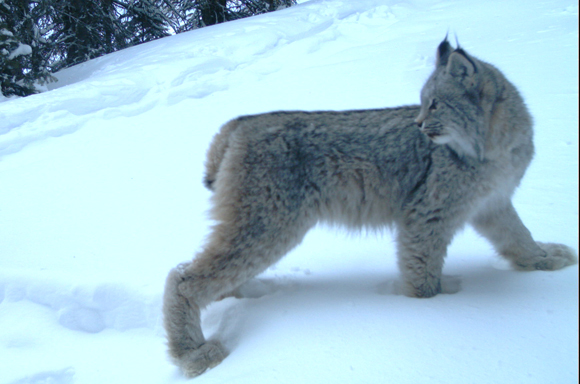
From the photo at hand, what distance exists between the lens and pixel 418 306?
8.97 ft

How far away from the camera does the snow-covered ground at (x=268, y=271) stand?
2339 millimetres

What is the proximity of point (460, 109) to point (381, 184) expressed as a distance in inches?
29.0

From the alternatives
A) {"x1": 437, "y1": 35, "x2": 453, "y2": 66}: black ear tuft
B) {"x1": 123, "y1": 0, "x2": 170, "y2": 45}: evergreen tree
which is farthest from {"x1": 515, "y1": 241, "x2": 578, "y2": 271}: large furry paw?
{"x1": 123, "y1": 0, "x2": 170, "y2": 45}: evergreen tree

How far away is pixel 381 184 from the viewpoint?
10.6 feet

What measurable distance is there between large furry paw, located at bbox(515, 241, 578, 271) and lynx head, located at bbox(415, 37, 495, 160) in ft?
2.88

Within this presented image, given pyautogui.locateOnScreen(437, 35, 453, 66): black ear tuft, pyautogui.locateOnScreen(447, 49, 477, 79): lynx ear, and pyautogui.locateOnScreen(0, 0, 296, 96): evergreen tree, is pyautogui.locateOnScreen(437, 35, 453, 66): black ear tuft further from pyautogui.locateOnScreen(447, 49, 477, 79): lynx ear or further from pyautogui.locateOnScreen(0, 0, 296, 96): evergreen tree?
pyautogui.locateOnScreen(0, 0, 296, 96): evergreen tree

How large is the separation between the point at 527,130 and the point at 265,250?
2.01m

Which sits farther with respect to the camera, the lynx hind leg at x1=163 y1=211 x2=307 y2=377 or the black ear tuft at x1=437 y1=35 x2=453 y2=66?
the black ear tuft at x1=437 y1=35 x2=453 y2=66

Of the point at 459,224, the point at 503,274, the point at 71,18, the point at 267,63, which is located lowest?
the point at 503,274

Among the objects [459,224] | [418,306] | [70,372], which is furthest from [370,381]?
[70,372]

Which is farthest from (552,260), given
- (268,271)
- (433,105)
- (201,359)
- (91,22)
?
(91,22)

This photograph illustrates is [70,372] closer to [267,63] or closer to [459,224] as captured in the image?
[459,224]

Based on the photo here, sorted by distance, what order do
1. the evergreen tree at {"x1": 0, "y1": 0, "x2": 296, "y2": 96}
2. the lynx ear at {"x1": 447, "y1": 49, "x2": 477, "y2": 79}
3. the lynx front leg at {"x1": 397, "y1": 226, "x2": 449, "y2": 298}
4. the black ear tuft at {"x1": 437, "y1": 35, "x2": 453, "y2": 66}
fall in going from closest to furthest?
the lynx ear at {"x1": 447, "y1": 49, "x2": 477, "y2": 79} < the lynx front leg at {"x1": 397, "y1": 226, "x2": 449, "y2": 298} < the black ear tuft at {"x1": 437, "y1": 35, "x2": 453, "y2": 66} < the evergreen tree at {"x1": 0, "y1": 0, "x2": 296, "y2": 96}

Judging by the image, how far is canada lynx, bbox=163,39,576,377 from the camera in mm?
2967
